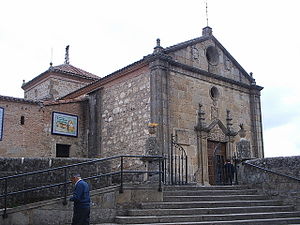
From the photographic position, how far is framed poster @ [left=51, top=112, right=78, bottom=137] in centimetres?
1748

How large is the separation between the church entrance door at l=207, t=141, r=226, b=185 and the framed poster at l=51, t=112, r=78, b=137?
21.3 feet

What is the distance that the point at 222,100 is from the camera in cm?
1814

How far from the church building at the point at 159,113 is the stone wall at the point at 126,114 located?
42mm

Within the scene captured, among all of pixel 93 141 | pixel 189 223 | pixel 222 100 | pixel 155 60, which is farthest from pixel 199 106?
pixel 189 223

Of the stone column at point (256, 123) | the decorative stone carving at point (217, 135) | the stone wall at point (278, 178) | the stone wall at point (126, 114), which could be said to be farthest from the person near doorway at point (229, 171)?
the stone column at point (256, 123)

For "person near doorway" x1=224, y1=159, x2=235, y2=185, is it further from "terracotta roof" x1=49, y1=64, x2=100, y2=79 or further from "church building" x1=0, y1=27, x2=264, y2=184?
"terracotta roof" x1=49, y1=64, x2=100, y2=79

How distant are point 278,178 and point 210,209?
9.68 ft

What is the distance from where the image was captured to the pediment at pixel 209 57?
16.8m

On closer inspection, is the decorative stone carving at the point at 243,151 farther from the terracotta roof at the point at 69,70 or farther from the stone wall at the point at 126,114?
the terracotta roof at the point at 69,70

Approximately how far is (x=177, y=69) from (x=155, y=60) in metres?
1.28

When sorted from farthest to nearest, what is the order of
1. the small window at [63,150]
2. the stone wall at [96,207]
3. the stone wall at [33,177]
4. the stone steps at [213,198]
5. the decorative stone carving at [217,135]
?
the small window at [63,150] → the decorative stone carving at [217,135] → the stone steps at [213,198] → the stone wall at [33,177] → the stone wall at [96,207]

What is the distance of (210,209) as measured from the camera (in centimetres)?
912

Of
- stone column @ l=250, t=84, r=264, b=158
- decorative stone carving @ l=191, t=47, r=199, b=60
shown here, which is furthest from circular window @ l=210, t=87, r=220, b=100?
stone column @ l=250, t=84, r=264, b=158

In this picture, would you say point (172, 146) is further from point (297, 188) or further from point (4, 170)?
point (4, 170)
